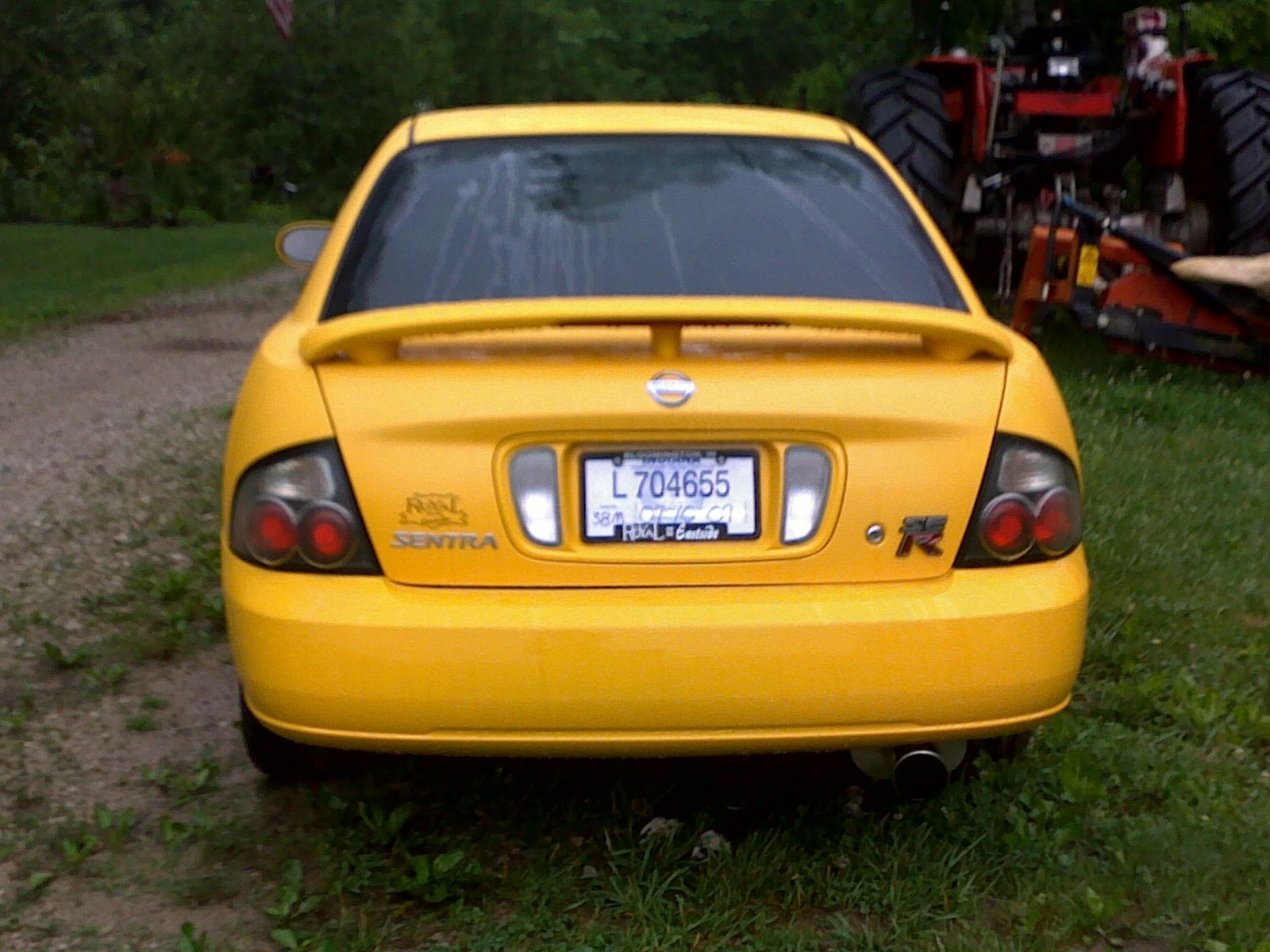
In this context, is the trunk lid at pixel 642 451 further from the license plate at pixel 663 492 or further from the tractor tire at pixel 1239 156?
the tractor tire at pixel 1239 156

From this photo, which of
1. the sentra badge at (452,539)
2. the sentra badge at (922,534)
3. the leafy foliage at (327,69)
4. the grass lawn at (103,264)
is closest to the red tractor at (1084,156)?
the leafy foliage at (327,69)

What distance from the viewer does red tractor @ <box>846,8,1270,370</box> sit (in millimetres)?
7691

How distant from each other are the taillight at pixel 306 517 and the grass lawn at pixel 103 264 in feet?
32.9

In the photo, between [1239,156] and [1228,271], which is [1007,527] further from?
[1239,156]

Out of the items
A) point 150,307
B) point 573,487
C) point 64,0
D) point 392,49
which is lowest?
point 392,49

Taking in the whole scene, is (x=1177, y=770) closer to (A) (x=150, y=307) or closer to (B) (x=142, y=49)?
(A) (x=150, y=307)

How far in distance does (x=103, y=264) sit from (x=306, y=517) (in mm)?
17547

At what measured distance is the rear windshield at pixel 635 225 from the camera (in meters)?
3.37

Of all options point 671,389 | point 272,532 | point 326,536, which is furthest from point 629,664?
point 272,532

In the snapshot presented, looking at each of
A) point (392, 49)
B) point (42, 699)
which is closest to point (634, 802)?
point (42, 699)

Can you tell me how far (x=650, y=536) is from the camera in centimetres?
279

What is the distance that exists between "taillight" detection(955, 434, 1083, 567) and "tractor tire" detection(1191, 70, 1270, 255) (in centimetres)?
598

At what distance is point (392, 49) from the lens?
36562mm

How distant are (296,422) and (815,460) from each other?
92 cm
